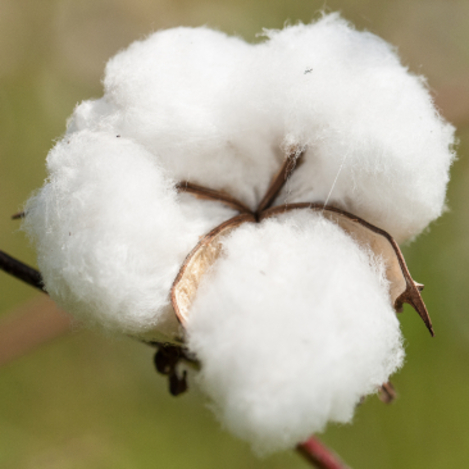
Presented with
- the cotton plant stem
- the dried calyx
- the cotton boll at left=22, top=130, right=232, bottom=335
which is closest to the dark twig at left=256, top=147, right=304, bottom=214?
the dried calyx

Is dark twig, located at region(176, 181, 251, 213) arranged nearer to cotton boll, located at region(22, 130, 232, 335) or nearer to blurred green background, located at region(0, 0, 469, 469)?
cotton boll, located at region(22, 130, 232, 335)

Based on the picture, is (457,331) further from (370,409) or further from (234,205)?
(234,205)

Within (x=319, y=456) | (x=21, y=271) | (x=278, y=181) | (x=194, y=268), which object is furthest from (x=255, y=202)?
(x=319, y=456)

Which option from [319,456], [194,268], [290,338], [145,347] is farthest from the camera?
[145,347]

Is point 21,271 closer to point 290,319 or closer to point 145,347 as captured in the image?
point 290,319

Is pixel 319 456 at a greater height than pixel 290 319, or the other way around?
pixel 290 319
